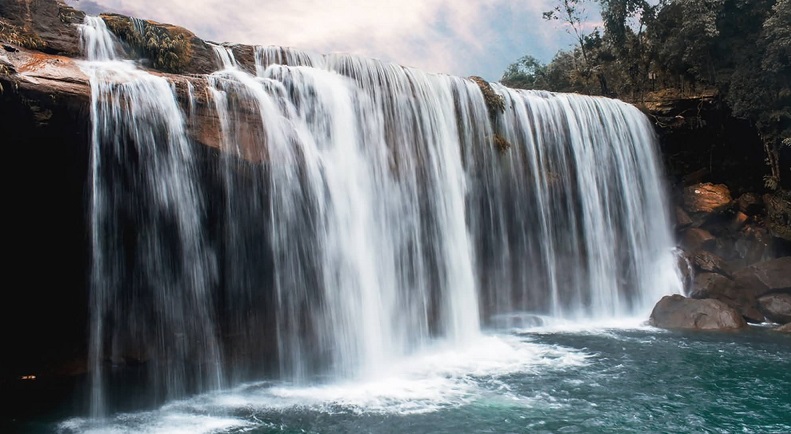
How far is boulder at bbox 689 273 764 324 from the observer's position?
14734mm

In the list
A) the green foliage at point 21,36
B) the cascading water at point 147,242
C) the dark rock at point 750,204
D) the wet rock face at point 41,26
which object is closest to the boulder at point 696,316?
the dark rock at point 750,204

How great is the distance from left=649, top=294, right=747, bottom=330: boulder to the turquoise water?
1.63 meters

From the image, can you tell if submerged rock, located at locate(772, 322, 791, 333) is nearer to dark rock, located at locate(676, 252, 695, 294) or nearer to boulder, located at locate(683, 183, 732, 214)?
dark rock, located at locate(676, 252, 695, 294)

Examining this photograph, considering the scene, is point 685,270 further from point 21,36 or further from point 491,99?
point 21,36

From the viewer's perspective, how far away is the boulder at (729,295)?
48.3 ft

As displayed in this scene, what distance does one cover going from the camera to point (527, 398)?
8.59 metres

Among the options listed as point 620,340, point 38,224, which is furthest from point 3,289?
point 620,340

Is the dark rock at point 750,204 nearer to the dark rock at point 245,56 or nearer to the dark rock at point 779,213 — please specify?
the dark rock at point 779,213

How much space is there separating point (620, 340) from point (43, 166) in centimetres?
1194

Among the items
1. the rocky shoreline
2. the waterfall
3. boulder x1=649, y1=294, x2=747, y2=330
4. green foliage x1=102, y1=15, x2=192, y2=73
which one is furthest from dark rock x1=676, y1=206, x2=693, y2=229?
green foliage x1=102, y1=15, x2=192, y2=73

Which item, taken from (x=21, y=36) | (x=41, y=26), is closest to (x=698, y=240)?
(x=41, y=26)

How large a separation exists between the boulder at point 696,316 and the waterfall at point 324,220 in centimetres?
195

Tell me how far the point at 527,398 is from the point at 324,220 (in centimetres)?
479

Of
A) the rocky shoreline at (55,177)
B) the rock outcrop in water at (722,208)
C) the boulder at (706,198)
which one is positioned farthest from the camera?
the boulder at (706,198)
